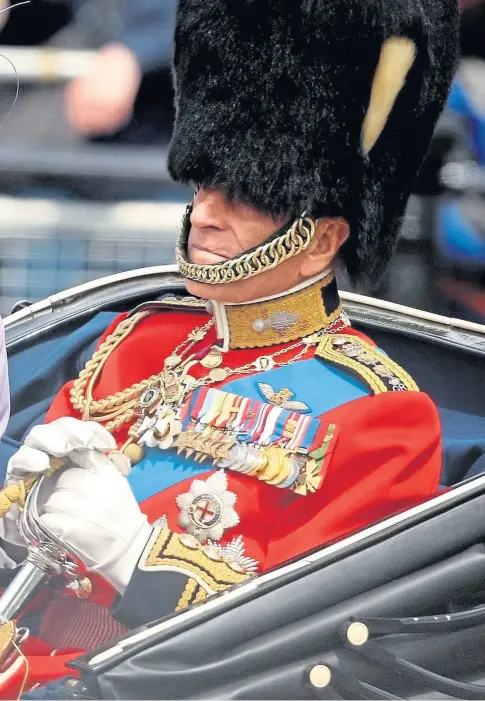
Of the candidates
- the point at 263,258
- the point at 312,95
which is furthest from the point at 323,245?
the point at 312,95

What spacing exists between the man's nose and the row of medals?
22cm

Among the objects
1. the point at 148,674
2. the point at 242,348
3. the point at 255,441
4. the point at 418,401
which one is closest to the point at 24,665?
the point at 148,674

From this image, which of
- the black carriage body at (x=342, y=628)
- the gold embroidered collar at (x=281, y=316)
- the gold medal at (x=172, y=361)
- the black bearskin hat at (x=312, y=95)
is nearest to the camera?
the black carriage body at (x=342, y=628)

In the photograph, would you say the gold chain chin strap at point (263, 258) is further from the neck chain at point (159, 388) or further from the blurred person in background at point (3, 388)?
the blurred person in background at point (3, 388)

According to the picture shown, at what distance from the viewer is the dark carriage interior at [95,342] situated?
1.70 metres

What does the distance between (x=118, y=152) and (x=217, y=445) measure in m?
0.52

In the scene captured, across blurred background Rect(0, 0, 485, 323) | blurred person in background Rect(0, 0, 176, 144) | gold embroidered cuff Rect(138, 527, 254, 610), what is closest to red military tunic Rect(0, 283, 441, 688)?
gold embroidered cuff Rect(138, 527, 254, 610)

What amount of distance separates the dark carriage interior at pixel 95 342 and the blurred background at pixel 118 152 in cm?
8

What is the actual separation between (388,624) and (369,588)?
5 cm

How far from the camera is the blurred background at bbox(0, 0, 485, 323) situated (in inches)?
66.5

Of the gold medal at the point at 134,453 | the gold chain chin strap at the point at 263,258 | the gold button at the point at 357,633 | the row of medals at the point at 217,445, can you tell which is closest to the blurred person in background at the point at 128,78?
the gold chain chin strap at the point at 263,258

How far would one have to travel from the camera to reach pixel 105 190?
1.76m

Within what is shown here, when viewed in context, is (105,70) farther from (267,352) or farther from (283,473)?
(283,473)

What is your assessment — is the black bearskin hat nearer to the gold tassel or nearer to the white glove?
the gold tassel
